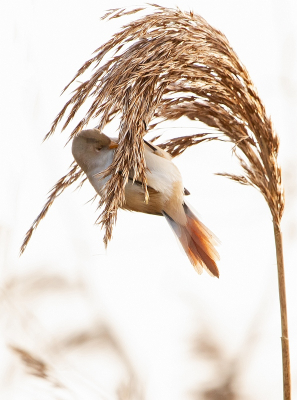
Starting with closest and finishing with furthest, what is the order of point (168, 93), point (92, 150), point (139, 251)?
point (92, 150) → point (168, 93) → point (139, 251)

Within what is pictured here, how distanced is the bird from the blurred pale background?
0.58 metres

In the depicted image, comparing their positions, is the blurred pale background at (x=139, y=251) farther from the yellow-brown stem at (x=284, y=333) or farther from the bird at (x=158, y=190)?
the bird at (x=158, y=190)

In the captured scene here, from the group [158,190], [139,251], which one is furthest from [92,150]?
[139,251]

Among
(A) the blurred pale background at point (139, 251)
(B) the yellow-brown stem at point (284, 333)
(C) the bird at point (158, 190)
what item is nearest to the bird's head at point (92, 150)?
(C) the bird at point (158, 190)

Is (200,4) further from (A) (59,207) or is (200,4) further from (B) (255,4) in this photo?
(A) (59,207)

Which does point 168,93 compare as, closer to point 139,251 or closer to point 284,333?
point 284,333

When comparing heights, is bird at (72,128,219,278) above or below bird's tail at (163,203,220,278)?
above

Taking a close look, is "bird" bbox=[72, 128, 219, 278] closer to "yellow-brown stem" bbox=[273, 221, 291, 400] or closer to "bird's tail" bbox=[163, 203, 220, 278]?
"bird's tail" bbox=[163, 203, 220, 278]

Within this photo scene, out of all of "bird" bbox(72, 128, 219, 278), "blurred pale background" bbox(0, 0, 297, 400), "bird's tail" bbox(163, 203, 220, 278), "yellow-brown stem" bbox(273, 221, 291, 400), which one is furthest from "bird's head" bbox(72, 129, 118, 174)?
"blurred pale background" bbox(0, 0, 297, 400)

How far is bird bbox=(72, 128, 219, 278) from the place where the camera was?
76 cm

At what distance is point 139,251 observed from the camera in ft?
5.22

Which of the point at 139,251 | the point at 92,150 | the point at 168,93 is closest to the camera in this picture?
the point at 92,150

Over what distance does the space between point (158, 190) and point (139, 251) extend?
0.83 metres

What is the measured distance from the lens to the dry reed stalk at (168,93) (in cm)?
70
